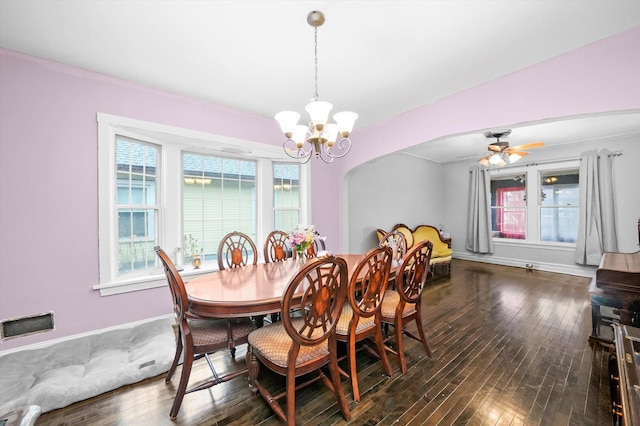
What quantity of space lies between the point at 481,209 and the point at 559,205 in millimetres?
1419

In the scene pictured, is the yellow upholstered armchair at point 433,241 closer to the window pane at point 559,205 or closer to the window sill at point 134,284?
the window pane at point 559,205

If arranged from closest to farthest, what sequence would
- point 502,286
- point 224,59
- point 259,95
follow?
point 224,59
point 259,95
point 502,286

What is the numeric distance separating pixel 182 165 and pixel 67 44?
146cm

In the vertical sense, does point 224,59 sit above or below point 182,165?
above

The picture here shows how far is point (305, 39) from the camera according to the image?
202 cm

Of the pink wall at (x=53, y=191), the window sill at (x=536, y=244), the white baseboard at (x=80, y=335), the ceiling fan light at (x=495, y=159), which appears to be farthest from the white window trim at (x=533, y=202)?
the pink wall at (x=53, y=191)

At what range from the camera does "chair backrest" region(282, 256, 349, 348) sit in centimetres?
139

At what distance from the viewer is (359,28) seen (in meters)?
1.90

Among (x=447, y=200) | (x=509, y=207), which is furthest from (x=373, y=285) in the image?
(x=447, y=200)

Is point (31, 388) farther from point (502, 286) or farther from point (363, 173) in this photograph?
point (502, 286)

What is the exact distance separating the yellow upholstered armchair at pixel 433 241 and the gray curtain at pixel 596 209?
2372 millimetres

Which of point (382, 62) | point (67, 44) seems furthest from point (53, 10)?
point (382, 62)

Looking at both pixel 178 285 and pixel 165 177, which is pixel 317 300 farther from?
pixel 165 177

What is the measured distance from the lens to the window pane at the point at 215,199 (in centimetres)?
341
